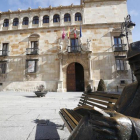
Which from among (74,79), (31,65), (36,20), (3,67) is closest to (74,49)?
(74,79)

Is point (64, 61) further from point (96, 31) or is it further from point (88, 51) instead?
point (96, 31)

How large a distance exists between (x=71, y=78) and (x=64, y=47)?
503 cm

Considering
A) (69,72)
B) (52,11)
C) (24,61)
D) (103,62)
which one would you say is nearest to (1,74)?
(24,61)

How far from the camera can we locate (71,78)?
598 inches

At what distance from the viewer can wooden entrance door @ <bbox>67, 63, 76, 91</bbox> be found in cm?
1498

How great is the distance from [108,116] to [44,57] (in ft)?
51.3

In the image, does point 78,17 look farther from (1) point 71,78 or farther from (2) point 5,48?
(2) point 5,48

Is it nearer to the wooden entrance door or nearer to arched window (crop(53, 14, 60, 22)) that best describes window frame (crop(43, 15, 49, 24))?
arched window (crop(53, 14, 60, 22))

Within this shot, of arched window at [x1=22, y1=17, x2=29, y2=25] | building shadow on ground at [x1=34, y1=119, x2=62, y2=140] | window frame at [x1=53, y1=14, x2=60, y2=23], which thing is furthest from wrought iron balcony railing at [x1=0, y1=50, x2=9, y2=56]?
building shadow on ground at [x1=34, y1=119, x2=62, y2=140]

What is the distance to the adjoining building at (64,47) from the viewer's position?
14555mm

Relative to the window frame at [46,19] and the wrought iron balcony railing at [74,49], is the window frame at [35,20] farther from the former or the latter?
the wrought iron balcony railing at [74,49]

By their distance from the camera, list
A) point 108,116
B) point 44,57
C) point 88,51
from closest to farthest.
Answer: point 108,116 → point 88,51 → point 44,57

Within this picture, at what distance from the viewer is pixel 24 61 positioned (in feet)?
51.6

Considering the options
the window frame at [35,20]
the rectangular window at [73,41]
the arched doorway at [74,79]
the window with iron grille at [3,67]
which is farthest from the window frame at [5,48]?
the rectangular window at [73,41]
